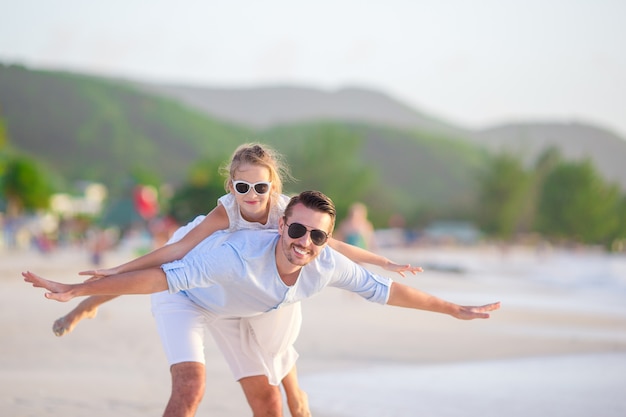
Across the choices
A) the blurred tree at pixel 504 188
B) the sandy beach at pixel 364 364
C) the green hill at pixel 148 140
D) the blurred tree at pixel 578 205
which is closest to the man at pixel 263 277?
the sandy beach at pixel 364 364

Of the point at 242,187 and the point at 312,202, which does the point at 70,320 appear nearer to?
the point at 242,187

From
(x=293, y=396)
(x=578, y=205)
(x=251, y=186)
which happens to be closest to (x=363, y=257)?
(x=251, y=186)

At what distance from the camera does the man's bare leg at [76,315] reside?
225 inches

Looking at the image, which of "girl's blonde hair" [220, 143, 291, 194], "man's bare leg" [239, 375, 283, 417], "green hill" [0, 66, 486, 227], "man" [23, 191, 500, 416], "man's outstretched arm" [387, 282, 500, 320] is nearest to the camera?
"man" [23, 191, 500, 416]

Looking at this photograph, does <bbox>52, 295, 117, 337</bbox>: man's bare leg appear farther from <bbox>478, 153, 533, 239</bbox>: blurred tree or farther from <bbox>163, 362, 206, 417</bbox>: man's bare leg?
<bbox>478, 153, 533, 239</bbox>: blurred tree

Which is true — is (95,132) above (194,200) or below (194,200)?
below

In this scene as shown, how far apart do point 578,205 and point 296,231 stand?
82357mm

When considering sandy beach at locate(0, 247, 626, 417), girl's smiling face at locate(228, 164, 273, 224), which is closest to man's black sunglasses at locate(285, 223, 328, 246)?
girl's smiling face at locate(228, 164, 273, 224)

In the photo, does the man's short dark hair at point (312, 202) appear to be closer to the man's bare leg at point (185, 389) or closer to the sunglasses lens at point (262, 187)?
the sunglasses lens at point (262, 187)

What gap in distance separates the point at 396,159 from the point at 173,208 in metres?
124

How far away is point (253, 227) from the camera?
18.3 ft

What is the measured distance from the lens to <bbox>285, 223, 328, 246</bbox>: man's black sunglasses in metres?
5.05

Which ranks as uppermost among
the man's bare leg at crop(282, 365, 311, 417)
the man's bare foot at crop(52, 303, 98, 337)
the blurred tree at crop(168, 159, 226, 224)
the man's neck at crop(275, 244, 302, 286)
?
the man's neck at crop(275, 244, 302, 286)

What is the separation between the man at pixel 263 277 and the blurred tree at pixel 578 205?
81.2 meters
